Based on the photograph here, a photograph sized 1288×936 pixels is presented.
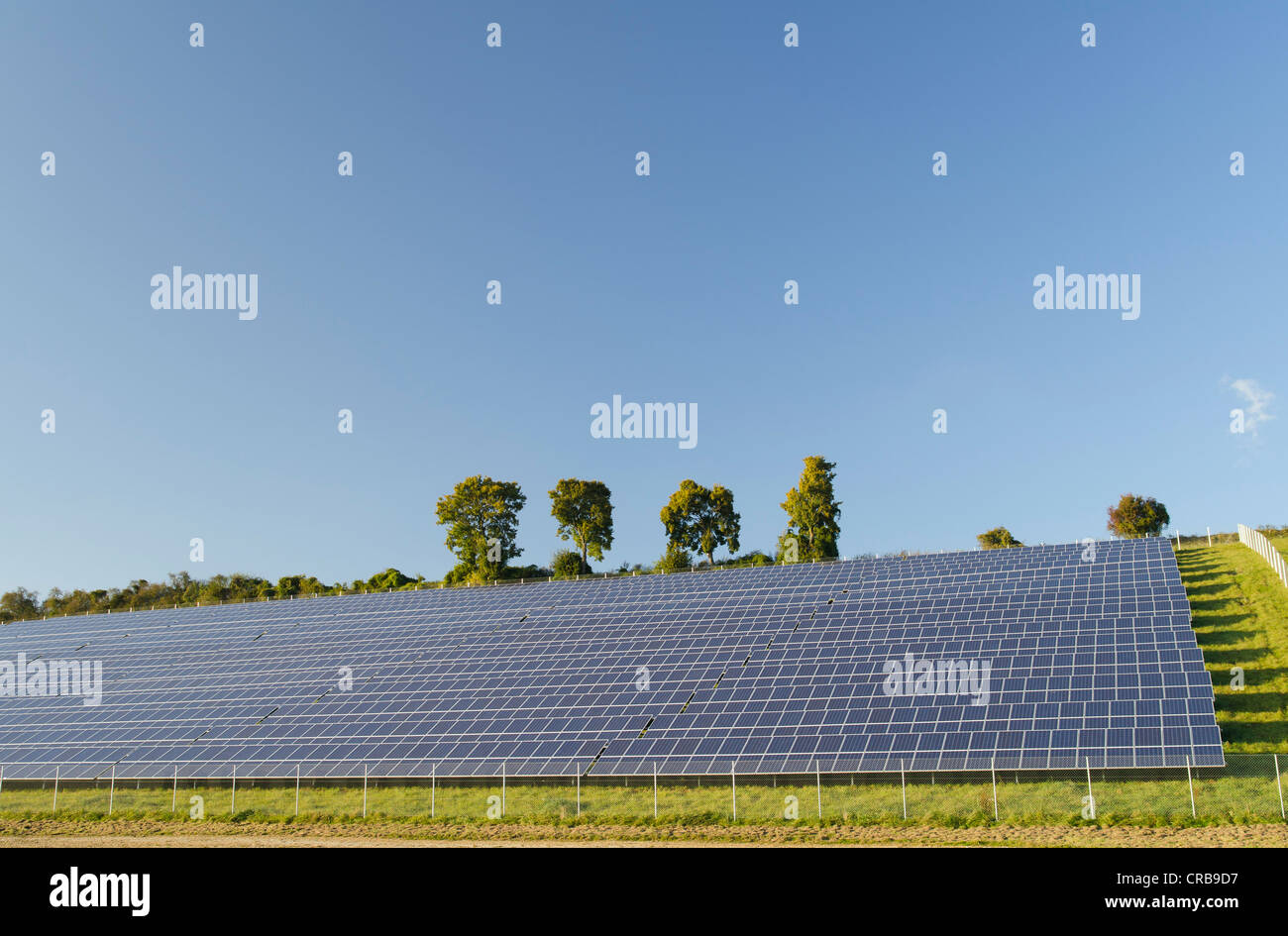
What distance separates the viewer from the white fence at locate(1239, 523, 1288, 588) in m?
51.3

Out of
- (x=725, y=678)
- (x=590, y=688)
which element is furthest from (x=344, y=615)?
(x=725, y=678)

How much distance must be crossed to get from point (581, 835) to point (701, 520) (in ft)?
238

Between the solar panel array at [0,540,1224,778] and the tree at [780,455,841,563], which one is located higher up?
the tree at [780,455,841,563]

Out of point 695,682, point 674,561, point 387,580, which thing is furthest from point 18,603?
point 695,682

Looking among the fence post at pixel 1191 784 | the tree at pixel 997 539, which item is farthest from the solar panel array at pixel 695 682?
the tree at pixel 997 539

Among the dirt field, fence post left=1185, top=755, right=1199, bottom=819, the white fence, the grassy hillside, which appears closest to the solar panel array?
fence post left=1185, top=755, right=1199, bottom=819

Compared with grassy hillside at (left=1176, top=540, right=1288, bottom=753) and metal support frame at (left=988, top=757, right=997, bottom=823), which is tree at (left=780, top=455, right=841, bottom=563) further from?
metal support frame at (left=988, top=757, right=997, bottom=823)

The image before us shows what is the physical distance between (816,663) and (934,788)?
39.6ft

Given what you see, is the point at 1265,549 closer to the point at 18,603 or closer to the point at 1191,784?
the point at 1191,784

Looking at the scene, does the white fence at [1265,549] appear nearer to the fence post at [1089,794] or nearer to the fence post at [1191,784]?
the fence post at [1191,784]

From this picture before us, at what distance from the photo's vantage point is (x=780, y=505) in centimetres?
9662

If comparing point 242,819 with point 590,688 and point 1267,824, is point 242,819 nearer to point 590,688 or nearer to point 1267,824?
point 590,688

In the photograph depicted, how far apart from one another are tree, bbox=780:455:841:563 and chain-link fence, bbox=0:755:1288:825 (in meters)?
63.6

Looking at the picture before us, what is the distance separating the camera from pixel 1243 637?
4312cm
